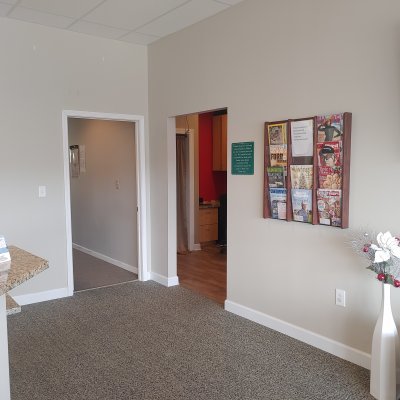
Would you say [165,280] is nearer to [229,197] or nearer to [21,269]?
[229,197]

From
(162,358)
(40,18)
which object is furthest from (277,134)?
(40,18)

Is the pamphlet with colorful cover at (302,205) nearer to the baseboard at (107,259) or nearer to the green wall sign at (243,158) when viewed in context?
the green wall sign at (243,158)

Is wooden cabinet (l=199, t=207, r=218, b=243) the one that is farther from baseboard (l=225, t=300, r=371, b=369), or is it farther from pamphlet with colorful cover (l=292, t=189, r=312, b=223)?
pamphlet with colorful cover (l=292, t=189, r=312, b=223)

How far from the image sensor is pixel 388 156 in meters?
2.52

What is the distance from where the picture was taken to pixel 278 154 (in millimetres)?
3168

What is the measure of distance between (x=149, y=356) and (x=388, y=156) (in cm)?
221

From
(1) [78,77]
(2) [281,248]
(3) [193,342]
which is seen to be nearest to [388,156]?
(2) [281,248]

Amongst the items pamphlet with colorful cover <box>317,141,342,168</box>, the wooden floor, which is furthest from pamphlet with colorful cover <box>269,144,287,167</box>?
the wooden floor

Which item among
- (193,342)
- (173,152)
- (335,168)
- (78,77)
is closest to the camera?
(335,168)

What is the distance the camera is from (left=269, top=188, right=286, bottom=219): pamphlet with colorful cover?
3.17 metres

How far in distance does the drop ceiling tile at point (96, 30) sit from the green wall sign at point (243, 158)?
1.87 metres

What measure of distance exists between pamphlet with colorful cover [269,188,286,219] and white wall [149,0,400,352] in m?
0.10

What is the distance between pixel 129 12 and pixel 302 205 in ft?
7.88

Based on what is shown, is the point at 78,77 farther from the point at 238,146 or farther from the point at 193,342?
the point at 193,342
